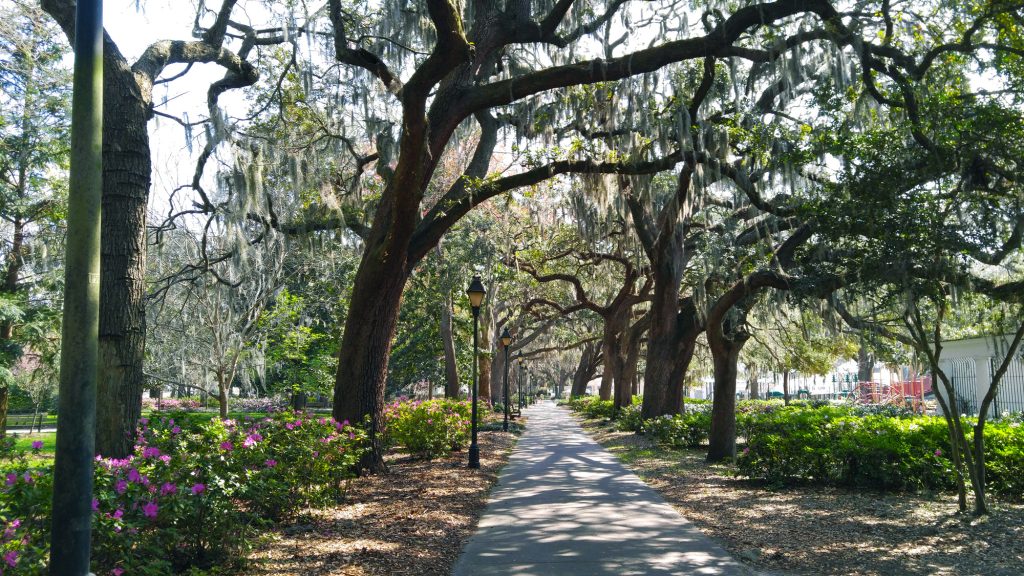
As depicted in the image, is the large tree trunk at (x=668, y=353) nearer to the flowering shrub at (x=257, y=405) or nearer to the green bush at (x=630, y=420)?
the green bush at (x=630, y=420)

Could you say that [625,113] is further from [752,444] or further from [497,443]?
[497,443]

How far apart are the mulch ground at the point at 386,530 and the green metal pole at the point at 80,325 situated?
8.81ft

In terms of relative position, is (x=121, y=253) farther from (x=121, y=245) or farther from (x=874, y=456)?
(x=874, y=456)

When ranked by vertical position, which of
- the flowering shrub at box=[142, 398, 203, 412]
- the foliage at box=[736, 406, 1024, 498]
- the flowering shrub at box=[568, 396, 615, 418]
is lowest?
the flowering shrub at box=[142, 398, 203, 412]

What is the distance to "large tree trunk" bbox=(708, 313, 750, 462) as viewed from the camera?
49.0ft

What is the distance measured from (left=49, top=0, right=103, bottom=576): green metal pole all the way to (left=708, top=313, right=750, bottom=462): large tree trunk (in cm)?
1272

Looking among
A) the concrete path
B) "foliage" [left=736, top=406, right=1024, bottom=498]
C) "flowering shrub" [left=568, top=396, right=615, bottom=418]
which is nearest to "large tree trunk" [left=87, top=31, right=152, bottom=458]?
the concrete path

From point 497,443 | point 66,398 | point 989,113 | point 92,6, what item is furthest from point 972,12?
point 497,443

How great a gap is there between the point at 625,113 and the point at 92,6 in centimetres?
1097

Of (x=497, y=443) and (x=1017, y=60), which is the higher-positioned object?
(x=1017, y=60)

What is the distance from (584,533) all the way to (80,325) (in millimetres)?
5970

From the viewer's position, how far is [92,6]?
12.5 feet

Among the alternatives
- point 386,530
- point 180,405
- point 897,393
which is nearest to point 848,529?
point 386,530

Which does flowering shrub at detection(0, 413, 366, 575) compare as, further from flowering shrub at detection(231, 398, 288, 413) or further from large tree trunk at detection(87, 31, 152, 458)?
flowering shrub at detection(231, 398, 288, 413)
